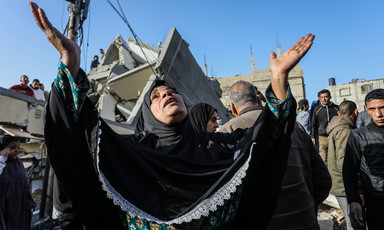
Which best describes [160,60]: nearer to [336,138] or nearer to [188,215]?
[336,138]

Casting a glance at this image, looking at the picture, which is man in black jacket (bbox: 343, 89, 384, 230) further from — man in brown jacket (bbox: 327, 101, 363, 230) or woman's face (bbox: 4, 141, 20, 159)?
woman's face (bbox: 4, 141, 20, 159)

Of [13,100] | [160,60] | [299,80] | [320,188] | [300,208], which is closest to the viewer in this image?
[300,208]

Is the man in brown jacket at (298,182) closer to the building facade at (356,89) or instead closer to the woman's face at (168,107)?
the woman's face at (168,107)

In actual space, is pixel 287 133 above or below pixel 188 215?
above

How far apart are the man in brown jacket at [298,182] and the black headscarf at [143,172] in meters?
0.42

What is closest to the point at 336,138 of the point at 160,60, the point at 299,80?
the point at 160,60

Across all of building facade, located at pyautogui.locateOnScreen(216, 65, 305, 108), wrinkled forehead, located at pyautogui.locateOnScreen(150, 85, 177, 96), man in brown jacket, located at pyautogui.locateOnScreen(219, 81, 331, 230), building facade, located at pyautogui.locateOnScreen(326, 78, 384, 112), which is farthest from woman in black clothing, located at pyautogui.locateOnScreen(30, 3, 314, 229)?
building facade, located at pyautogui.locateOnScreen(326, 78, 384, 112)

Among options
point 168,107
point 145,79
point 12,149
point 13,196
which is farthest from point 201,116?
point 145,79

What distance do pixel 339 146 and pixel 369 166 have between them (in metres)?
1.27

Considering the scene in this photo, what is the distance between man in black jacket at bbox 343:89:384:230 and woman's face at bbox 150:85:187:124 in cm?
196

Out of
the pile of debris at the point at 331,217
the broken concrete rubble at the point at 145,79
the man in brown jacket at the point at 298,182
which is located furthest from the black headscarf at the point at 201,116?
the broken concrete rubble at the point at 145,79

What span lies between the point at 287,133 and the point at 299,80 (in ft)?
116

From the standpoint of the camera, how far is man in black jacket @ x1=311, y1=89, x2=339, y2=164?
5.58 metres

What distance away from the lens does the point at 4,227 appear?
3646 millimetres
